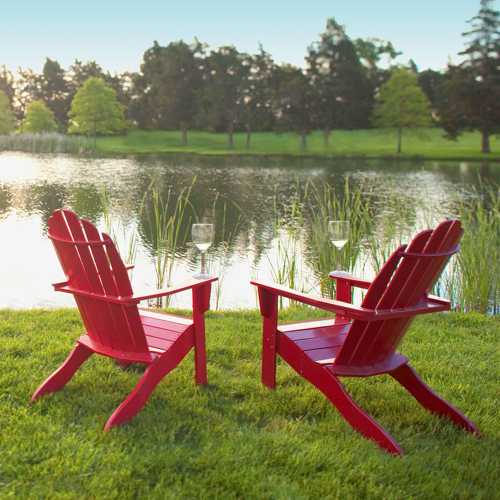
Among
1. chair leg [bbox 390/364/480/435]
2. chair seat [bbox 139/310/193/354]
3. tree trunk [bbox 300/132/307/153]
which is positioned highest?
tree trunk [bbox 300/132/307/153]

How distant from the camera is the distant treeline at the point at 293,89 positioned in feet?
134

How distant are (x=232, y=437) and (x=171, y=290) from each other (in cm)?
73

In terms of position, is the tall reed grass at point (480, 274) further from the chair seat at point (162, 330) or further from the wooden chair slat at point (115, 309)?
the wooden chair slat at point (115, 309)

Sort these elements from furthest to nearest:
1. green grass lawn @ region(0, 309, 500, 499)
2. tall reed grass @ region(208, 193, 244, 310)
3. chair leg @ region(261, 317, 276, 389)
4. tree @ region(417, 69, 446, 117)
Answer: tree @ region(417, 69, 446, 117) → tall reed grass @ region(208, 193, 244, 310) → chair leg @ region(261, 317, 276, 389) → green grass lawn @ region(0, 309, 500, 499)

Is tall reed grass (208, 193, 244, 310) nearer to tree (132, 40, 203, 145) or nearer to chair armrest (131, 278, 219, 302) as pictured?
chair armrest (131, 278, 219, 302)

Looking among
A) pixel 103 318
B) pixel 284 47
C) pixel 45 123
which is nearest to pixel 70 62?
pixel 45 123

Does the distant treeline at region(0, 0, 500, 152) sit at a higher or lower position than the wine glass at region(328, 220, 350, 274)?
higher

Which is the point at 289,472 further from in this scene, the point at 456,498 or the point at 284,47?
the point at 284,47

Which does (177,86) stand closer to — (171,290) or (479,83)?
(479,83)

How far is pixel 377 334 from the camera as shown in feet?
9.78

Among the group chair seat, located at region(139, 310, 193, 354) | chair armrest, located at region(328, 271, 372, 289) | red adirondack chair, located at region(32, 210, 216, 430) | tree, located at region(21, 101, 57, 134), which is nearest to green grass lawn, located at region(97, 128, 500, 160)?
tree, located at region(21, 101, 57, 134)

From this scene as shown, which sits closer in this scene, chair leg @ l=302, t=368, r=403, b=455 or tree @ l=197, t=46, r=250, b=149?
chair leg @ l=302, t=368, r=403, b=455

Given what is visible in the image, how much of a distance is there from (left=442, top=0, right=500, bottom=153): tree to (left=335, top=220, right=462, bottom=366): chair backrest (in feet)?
130

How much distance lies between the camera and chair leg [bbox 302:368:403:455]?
2.83 meters
